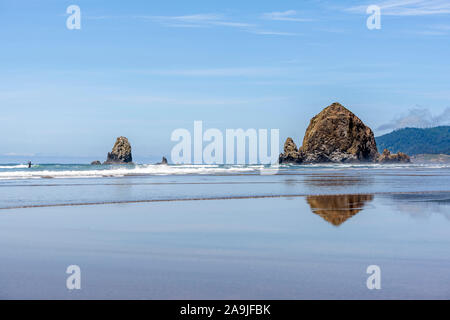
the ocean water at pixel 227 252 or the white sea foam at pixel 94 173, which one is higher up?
the white sea foam at pixel 94 173

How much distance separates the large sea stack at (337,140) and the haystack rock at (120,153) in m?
58.0

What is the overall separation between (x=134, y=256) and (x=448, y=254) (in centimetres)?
514

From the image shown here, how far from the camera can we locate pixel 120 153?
13238 cm

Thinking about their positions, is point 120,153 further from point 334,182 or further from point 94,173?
point 334,182

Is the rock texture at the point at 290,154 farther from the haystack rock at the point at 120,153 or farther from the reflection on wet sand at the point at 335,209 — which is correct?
the reflection on wet sand at the point at 335,209

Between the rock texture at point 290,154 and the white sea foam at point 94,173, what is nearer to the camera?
the white sea foam at point 94,173

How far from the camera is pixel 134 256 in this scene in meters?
7.94

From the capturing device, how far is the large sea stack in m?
165

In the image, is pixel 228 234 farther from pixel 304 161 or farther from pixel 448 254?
pixel 304 161

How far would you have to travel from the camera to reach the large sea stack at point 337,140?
541 ft

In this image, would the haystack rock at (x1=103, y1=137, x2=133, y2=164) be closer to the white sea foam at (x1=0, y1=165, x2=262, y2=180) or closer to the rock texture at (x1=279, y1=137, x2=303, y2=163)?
the rock texture at (x1=279, y1=137, x2=303, y2=163)

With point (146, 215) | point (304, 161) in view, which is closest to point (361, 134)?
point (304, 161)

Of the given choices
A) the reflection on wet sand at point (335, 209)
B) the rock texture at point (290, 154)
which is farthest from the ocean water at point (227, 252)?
the rock texture at point (290, 154)

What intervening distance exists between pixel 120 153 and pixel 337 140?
7669 centimetres
